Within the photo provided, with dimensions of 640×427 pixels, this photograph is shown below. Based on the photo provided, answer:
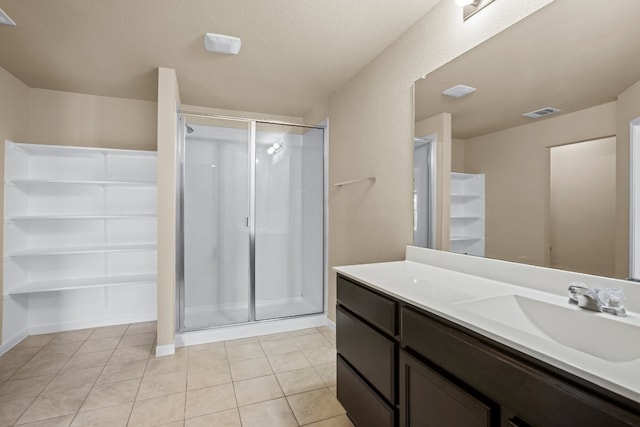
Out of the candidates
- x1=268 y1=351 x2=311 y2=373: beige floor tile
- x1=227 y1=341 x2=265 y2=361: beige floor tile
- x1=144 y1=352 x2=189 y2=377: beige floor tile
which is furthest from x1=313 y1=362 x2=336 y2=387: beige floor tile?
x1=144 y1=352 x2=189 y2=377: beige floor tile

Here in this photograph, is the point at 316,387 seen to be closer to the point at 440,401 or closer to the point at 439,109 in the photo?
the point at 440,401

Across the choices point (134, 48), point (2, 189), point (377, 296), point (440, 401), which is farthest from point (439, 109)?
point (2, 189)

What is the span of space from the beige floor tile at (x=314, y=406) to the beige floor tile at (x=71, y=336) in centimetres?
232

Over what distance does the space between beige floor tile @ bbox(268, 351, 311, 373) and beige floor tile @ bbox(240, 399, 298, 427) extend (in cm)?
43

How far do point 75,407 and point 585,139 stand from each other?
10.0ft

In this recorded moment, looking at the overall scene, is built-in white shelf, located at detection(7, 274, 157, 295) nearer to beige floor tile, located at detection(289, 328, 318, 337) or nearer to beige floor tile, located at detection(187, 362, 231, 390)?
beige floor tile, located at detection(187, 362, 231, 390)

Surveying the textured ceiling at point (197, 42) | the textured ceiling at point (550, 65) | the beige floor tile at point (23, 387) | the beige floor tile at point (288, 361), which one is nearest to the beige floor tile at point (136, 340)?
the beige floor tile at point (23, 387)

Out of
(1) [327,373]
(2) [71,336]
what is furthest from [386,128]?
(2) [71,336]

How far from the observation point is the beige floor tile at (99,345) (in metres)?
2.80

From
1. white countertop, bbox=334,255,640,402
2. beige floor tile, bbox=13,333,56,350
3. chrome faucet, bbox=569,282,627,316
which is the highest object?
chrome faucet, bbox=569,282,627,316

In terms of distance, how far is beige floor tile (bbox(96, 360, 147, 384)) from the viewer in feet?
7.59

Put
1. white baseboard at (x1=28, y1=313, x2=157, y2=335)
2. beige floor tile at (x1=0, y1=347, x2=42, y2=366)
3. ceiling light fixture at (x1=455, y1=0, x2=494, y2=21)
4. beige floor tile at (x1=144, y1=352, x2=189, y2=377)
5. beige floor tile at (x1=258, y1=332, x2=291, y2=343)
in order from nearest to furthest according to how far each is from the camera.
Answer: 1. ceiling light fixture at (x1=455, y1=0, x2=494, y2=21)
2. beige floor tile at (x1=144, y1=352, x2=189, y2=377)
3. beige floor tile at (x1=0, y1=347, x2=42, y2=366)
4. beige floor tile at (x1=258, y1=332, x2=291, y2=343)
5. white baseboard at (x1=28, y1=313, x2=157, y2=335)

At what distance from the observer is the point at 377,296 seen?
4.78ft

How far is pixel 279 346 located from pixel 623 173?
2.63m
